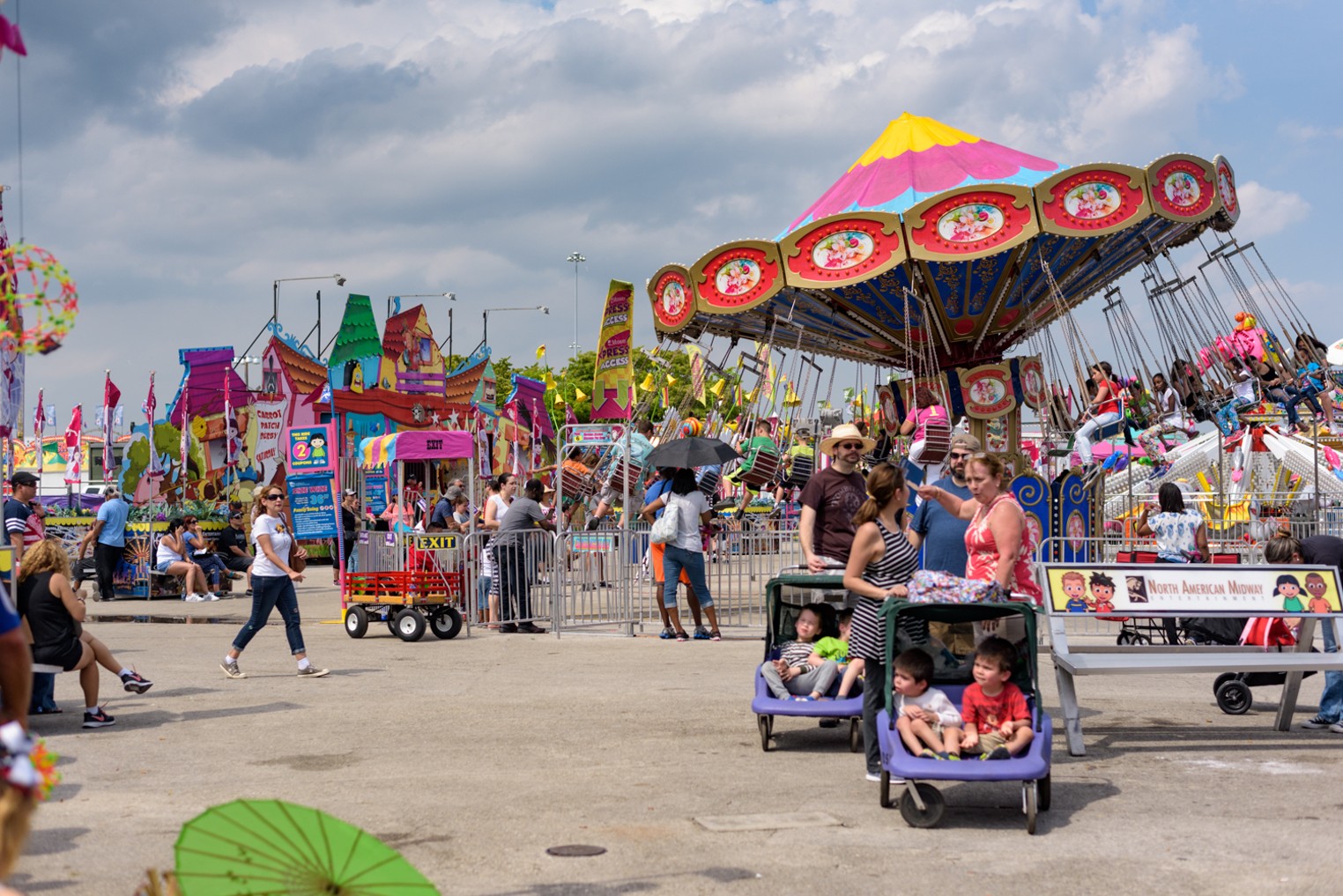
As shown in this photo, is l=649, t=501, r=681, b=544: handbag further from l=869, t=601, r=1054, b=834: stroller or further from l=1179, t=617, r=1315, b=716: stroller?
l=869, t=601, r=1054, b=834: stroller

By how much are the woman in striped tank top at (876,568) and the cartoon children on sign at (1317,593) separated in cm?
285

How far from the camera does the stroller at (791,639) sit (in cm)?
791

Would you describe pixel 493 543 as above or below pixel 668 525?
below

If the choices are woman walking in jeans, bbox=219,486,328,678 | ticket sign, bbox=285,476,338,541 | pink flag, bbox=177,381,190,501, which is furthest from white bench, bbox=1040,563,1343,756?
pink flag, bbox=177,381,190,501

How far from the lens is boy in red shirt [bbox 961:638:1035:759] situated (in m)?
6.46

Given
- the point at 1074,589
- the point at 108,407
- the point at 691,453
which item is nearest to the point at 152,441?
the point at 108,407

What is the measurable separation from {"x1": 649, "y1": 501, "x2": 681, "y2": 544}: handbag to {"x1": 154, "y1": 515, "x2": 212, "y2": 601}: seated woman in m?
11.3

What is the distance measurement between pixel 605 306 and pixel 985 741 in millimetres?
24171

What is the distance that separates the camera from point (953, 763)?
628 cm

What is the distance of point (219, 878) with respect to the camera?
3654mm

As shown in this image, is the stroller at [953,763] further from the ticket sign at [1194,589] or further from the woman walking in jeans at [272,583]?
the woman walking in jeans at [272,583]

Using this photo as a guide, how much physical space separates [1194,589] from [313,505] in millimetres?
13156

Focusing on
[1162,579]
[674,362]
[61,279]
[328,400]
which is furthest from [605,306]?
[674,362]

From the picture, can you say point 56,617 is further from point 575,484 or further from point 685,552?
point 575,484
